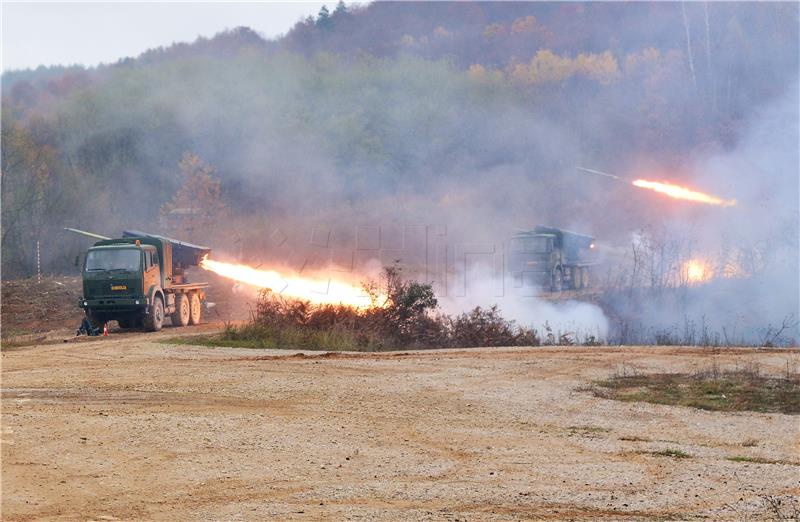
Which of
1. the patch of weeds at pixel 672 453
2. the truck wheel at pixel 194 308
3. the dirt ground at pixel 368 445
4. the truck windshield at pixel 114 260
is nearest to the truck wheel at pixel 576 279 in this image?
the truck wheel at pixel 194 308

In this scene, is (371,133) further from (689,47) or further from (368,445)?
(368,445)

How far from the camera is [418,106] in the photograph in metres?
70.9

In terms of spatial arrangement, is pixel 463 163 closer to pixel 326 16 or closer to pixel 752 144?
pixel 752 144

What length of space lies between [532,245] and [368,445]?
31.2 metres

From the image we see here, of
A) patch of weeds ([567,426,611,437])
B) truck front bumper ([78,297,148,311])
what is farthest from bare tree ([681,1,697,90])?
patch of weeds ([567,426,611,437])

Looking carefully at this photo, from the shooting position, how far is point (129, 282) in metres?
29.2

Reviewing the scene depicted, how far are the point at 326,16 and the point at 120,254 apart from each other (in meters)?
75.6

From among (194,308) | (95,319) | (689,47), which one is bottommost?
(95,319)

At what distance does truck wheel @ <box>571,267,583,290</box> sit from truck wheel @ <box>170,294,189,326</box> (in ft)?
61.3

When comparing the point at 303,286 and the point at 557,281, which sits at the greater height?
the point at 557,281

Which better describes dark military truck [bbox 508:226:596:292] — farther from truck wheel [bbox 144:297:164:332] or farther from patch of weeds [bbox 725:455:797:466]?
patch of weeds [bbox 725:455:797:466]

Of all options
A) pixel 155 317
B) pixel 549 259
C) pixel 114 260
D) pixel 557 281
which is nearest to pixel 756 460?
pixel 155 317

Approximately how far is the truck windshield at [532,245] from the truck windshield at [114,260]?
63.2ft

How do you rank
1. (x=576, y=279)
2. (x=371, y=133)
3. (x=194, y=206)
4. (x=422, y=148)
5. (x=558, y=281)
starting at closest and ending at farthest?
(x=558, y=281)
(x=576, y=279)
(x=194, y=206)
(x=371, y=133)
(x=422, y=148)
